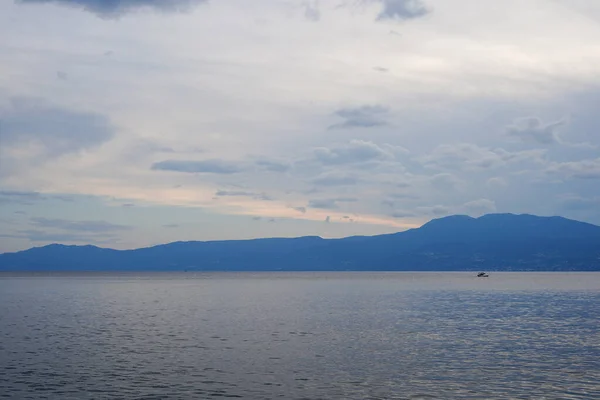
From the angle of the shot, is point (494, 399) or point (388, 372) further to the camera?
point (388, 372)

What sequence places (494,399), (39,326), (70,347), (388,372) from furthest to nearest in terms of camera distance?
(39,326) → (70,347) → (388,372) → (494,399)

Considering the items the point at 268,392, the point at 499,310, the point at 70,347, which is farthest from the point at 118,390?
the point at 499,310

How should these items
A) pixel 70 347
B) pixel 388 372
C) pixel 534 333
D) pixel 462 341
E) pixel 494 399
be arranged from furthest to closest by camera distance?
pixel 534 333 → pixel 462 341 → pixel 70 347 → pixel 388 372 → pixel 494 399

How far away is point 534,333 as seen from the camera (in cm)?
7556

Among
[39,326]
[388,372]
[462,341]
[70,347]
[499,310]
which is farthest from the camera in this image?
[499,310]

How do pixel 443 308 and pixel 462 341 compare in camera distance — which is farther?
pixel 443 308

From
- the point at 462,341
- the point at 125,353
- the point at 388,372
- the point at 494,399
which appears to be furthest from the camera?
the point at 462,341

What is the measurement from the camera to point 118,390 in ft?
140

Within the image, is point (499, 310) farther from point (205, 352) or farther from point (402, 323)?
point (205, 352)

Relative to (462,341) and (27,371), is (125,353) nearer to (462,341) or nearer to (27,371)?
(27,371)

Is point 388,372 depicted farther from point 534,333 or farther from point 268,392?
point 534,333

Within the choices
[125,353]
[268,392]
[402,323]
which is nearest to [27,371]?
[125,353]

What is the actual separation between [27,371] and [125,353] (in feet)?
36.3

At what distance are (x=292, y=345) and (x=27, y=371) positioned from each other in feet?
83.3
